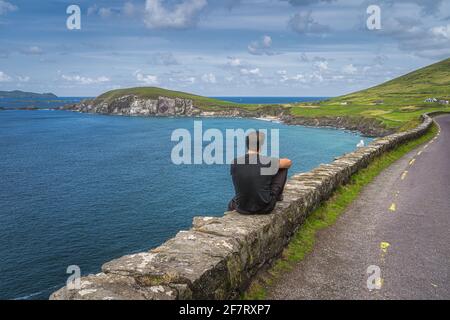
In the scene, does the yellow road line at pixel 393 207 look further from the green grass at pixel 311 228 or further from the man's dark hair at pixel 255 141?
the man's dark hair at pixel 255 141

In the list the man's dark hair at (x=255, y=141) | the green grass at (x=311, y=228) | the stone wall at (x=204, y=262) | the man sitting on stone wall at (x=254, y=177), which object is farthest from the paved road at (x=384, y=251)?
the man's dark hair at (x=255, y=141)

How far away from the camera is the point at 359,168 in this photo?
18.8 metres

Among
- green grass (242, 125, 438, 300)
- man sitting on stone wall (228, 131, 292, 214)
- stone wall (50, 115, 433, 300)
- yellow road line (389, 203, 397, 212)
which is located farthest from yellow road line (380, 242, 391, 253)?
yellow road line (389, 203, 397, 212)

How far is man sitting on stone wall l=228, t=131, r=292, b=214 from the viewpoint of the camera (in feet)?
26.9

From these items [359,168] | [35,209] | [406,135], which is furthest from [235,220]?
[35,209]

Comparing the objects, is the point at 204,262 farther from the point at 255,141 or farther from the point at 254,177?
the point at 255,141

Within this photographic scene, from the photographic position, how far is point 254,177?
27.0 ft

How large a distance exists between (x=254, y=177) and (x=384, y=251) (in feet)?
13.0

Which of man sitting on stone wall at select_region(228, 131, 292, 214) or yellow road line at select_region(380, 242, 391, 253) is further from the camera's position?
yellow road line at select_region(380, 242, 391, 253)

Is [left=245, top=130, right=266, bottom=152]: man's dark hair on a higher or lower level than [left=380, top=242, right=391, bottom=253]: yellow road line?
higher

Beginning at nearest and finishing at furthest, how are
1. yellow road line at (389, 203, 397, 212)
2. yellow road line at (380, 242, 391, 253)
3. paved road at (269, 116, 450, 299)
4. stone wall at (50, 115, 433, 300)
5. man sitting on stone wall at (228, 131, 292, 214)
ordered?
stone wall at (50, 115, 433, 300)
paved road at (269, 116, 450, 299)
man sitting on stone wall at (228, 131, 292, 214)
yellow road line at (380, 242, 391, 253)
yellow road line at (389, 203, 397, 212)

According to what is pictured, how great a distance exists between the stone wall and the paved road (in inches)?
31.3

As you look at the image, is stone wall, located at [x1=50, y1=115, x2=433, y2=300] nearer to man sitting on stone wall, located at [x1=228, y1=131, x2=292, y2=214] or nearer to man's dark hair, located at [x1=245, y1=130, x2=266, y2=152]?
man sitting on stone wall, located at [x1=228, y1=131, x2=292, y2=214]

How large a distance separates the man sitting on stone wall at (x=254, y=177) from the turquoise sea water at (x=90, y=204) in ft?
64.2
